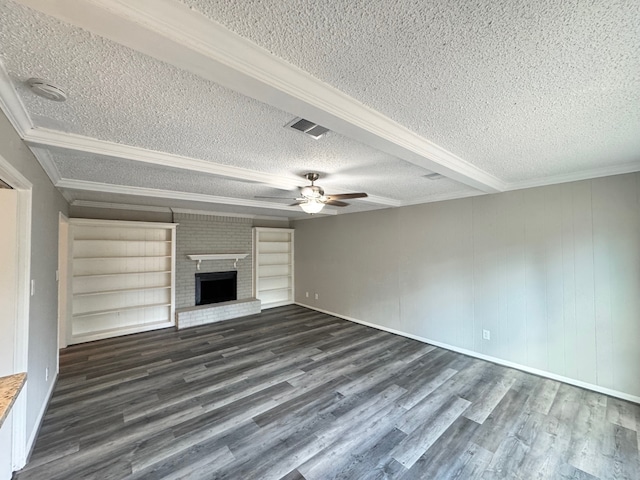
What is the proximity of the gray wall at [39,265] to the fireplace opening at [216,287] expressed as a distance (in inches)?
110

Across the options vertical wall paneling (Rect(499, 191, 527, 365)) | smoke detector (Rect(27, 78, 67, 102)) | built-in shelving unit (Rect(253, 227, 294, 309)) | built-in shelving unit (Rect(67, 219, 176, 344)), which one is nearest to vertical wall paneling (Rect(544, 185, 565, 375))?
vertical wall paneling (Rect(499, 191, 527, 365))

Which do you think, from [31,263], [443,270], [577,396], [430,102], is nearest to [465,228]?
[443,270]

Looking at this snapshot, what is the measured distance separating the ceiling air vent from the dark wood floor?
2457mm

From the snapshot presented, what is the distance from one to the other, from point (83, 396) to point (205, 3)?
3.80m

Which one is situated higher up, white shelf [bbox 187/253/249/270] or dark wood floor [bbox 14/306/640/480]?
white shelf [bbox 187/253/249/270]

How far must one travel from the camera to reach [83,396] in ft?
9.07

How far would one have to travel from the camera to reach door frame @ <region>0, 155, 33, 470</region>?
1802 millimetres

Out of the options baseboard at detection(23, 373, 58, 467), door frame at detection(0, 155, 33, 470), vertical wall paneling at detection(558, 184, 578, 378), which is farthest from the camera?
vertical wall paneling at detection(558, 184, 578, 378)

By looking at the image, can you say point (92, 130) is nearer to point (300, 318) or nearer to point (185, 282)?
point (185, 282)

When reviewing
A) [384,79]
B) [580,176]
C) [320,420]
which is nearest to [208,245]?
[320,420]

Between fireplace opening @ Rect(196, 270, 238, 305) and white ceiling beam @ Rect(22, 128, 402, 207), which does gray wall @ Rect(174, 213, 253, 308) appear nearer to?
fireplace opening @ Rect(196, 270, 238, 305)

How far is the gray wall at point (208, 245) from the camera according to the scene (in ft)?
18.0

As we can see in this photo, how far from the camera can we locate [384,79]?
128 centimetres

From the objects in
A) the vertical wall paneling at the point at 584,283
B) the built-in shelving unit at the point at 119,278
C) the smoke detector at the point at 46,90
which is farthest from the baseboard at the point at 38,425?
the vertical wall paneling at the point at 584,283
